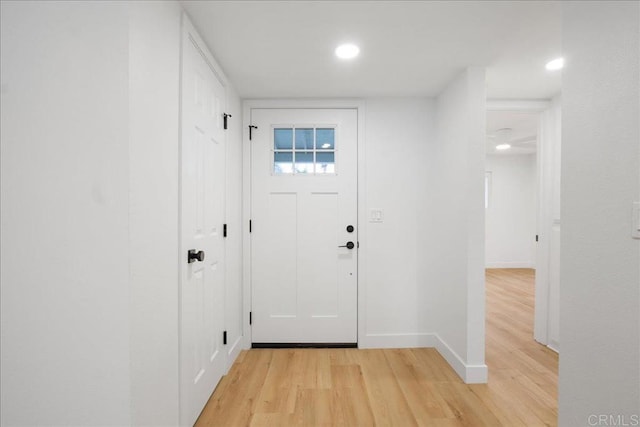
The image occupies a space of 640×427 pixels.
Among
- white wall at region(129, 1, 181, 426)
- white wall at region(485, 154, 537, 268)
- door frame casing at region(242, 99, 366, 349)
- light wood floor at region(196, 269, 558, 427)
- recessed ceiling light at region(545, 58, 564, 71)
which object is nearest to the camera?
white wall at region(129, 1, 181, 426)

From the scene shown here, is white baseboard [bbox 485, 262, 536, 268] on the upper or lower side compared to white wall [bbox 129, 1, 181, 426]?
lower

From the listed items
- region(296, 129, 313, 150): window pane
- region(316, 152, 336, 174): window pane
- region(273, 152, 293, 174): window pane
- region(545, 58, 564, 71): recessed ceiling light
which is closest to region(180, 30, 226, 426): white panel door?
region(273, 152, 293, 174): window pane

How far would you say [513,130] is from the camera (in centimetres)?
488

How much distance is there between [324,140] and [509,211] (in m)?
5.62

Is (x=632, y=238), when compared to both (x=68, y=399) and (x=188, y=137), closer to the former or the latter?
(x=188, y=137)

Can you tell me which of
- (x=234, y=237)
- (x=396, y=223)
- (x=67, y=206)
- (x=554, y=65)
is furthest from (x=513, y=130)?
(x=67, y=206)

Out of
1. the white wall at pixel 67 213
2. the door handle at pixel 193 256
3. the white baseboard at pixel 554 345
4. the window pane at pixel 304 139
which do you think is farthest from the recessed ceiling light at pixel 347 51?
the white baseboard at pixel 554 345

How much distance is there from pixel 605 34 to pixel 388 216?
77.9 inches

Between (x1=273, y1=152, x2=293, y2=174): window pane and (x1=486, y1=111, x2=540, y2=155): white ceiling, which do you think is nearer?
(x1=273, y1=152, x2=293, y2=174): window pane

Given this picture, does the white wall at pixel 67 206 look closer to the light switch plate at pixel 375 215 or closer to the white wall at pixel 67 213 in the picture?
the white wall at pixel 67 213

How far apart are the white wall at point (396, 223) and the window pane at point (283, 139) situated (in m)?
0.72

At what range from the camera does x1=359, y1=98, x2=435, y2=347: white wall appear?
9.79 ft

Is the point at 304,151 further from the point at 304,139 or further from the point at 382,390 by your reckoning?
the point at 382,390

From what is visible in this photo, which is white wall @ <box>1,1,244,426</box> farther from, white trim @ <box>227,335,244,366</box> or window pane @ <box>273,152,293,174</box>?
window pane @ <box>273,152,293,174</box>
